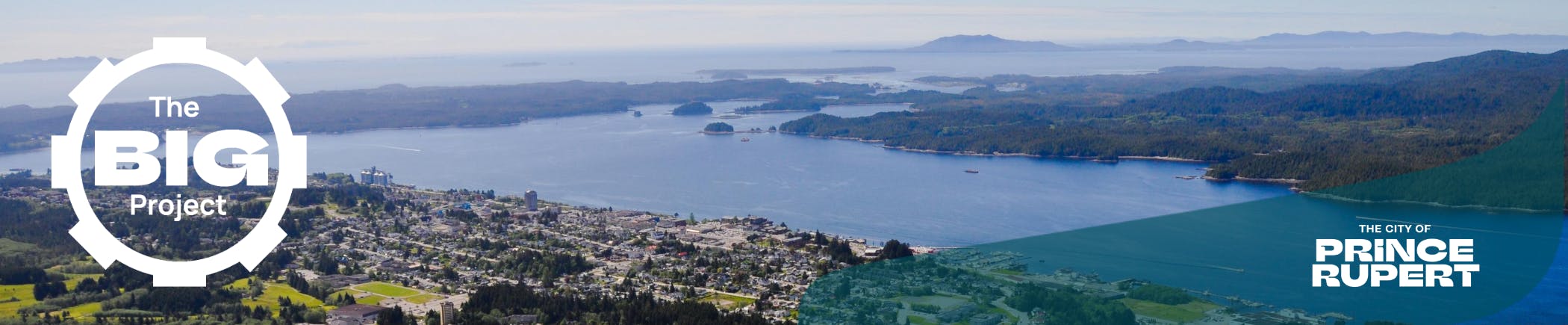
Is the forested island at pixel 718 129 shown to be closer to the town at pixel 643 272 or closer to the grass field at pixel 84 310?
the town at pixel 643 272

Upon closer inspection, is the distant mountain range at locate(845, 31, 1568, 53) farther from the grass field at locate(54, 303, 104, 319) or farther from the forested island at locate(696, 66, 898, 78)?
the grass field at locate(54, 303, 104, 319)

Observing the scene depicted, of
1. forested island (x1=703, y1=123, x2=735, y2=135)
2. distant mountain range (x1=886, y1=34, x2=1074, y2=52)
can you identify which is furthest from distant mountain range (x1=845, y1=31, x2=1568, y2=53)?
forested island (x1=703, y1=123, x2=735, y2=135)

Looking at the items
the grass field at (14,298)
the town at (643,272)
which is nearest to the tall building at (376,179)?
the town at (643,272)

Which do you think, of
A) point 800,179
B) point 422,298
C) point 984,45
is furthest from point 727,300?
point 984,45

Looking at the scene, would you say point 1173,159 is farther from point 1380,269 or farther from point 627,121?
point 627,121
